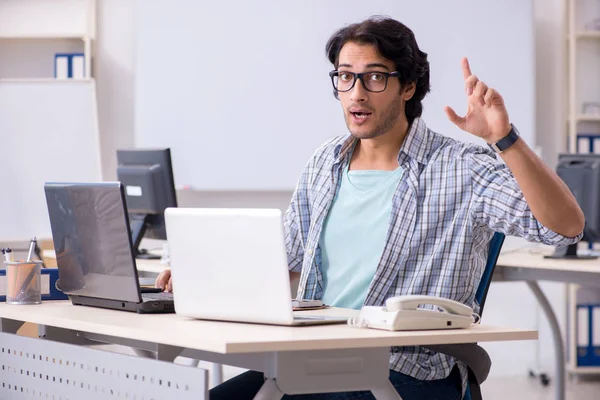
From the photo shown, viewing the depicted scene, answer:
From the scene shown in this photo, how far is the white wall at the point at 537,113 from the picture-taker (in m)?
5.20

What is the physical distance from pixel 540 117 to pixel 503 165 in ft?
10.7

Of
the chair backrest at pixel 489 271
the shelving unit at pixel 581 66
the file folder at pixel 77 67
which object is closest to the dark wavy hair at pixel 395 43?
the chair backrest at pixel 489 271

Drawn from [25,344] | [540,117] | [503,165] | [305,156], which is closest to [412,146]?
[503,165]

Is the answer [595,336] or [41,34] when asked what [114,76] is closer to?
[41,34]

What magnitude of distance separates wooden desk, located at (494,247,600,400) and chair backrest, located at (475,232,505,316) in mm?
1304

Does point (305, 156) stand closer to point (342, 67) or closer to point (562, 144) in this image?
point (562, 144)

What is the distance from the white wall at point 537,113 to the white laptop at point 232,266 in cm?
342

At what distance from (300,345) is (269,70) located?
12.1 feet

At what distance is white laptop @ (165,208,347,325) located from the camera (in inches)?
64.4

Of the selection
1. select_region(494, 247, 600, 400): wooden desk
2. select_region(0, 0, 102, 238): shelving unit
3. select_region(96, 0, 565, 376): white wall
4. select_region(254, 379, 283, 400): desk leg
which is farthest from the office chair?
select_region(0, 0, 102, 238): shelving unit

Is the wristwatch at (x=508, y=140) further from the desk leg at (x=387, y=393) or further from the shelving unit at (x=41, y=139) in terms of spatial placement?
the shelving unit at (x=41, y=139)

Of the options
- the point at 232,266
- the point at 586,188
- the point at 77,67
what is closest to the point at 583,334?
the point at 586,188

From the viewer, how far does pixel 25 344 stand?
2197mm

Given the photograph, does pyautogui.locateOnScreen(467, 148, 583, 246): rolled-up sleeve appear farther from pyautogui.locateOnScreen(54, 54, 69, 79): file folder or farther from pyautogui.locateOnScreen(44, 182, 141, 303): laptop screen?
pyautogui.locateOnScreen(54, 54, 69, 79): file folder
